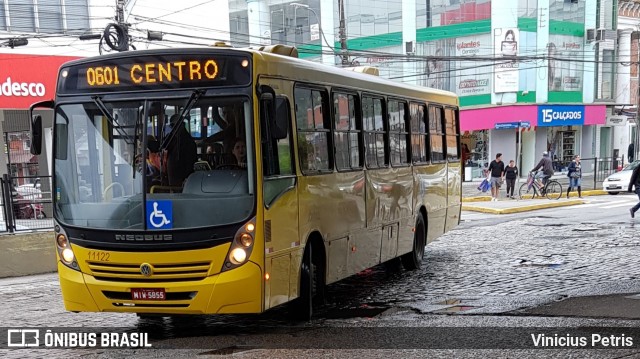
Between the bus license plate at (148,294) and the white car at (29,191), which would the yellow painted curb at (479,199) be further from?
the bus license plate at (148,294)

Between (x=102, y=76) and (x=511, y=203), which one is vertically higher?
(x=102, y=76)

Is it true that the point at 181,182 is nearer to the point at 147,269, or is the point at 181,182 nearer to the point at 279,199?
the point at 147,269

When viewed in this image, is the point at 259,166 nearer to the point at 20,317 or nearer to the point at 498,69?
the point at 20,317

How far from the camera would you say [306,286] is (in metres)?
7.82

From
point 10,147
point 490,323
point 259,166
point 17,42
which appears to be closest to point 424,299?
point 490,323

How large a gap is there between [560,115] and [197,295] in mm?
36361

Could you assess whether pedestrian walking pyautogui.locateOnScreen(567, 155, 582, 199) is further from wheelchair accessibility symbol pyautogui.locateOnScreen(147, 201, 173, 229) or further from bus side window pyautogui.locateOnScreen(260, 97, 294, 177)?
wheelchair accessibility symbol pyautogui.locateOnScreen(147, 201, 173, 229)

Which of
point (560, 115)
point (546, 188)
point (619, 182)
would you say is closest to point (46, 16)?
point (546, 188)

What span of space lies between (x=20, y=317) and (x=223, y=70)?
15.3 ft

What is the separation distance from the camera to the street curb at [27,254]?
12797 millimetres

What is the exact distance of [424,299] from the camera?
9328mm

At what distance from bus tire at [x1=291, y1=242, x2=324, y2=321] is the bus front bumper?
1094 millimetres

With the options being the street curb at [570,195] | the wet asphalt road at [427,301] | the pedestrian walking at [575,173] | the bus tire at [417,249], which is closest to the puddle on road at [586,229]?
the wet asphalt road at [427,301]

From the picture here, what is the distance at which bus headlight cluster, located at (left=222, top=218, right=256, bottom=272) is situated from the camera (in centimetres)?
664
